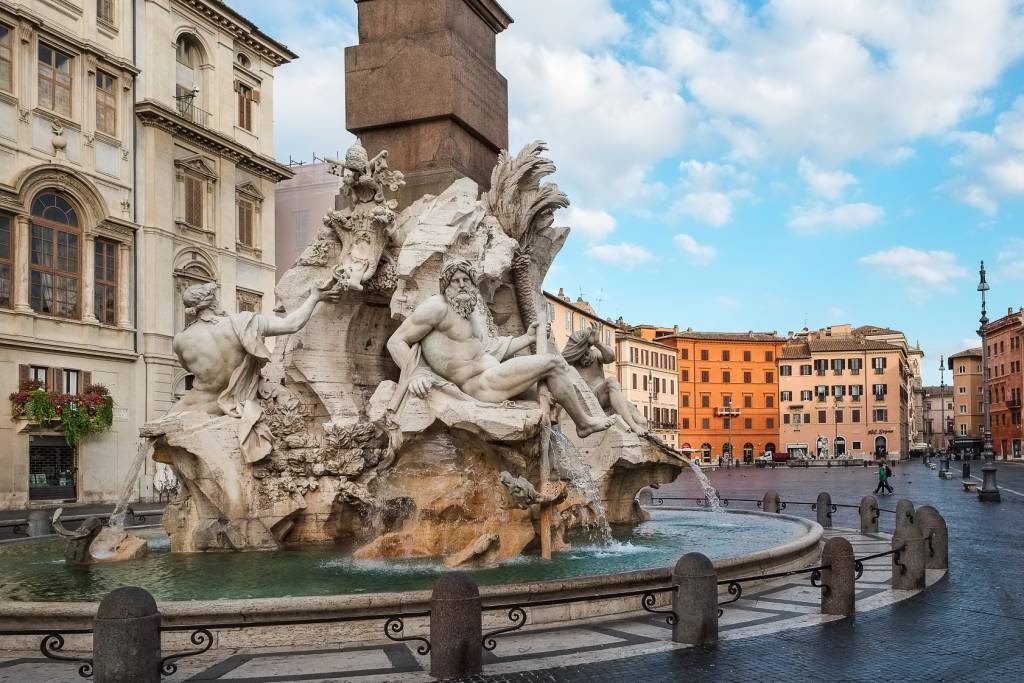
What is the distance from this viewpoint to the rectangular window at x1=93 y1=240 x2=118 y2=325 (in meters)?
29.6

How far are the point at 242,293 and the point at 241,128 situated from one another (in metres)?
6.07

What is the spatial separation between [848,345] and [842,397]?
15.9ft

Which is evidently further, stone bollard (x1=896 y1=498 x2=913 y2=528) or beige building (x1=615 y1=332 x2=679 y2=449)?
beige building (x1=615 y1=332 x2=679 y2=449)

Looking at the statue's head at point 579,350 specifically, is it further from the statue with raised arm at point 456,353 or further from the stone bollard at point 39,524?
the stone bollard at point 39,524

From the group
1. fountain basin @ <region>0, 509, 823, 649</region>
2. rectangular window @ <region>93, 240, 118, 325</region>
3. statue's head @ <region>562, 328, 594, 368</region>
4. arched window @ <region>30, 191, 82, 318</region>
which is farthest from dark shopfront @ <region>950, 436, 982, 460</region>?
fountain basin @ <region>0, 509, 823, 649</region>

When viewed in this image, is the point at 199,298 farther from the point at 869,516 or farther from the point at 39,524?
the point at 869,516

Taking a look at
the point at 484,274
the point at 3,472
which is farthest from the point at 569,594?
the point at 3,472

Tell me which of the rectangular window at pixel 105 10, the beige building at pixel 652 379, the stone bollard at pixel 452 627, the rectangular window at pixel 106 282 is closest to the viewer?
the stone bollard at pixel 452 627

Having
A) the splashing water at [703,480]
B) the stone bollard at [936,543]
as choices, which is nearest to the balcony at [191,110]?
the splashing water at [703,480]

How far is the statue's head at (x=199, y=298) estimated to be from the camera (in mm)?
11219

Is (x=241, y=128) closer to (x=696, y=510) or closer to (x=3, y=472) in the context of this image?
(x=3, y=472)

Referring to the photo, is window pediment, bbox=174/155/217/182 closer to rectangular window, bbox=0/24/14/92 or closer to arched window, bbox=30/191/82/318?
arched window, bbox=30/191/82/318

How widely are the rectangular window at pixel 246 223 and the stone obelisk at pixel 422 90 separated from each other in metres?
23.1

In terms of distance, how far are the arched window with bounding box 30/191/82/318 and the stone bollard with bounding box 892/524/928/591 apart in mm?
25251
